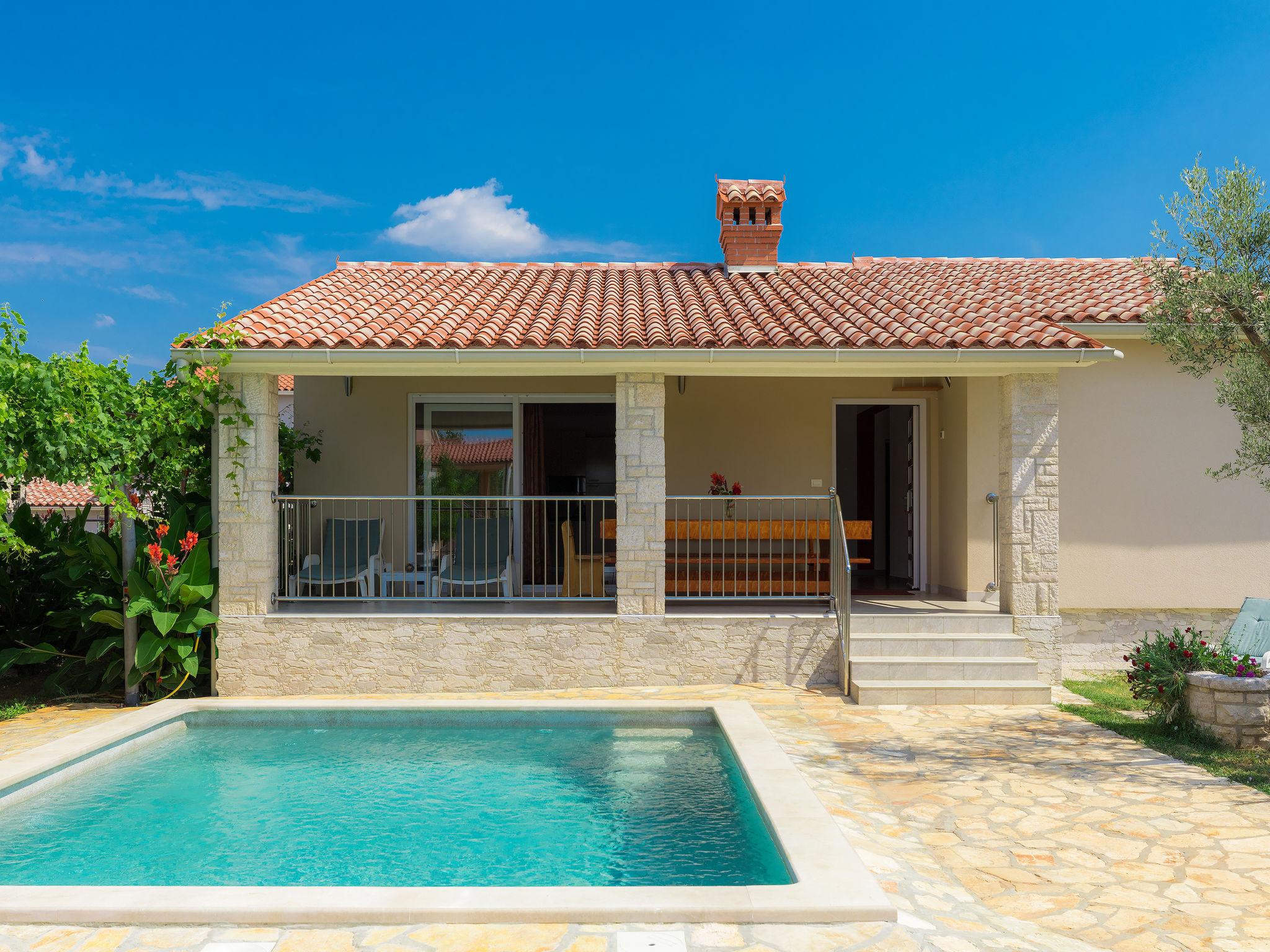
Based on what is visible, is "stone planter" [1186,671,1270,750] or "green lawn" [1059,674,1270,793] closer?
"green lawn" [1059,674,1270,793]

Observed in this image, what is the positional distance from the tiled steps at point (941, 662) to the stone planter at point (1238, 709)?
1.61m

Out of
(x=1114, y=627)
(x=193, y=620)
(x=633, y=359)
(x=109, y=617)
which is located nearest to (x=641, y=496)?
(x=633, y=359)

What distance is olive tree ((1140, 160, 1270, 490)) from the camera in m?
5.95

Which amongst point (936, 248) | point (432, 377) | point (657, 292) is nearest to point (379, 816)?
point (432, 377)

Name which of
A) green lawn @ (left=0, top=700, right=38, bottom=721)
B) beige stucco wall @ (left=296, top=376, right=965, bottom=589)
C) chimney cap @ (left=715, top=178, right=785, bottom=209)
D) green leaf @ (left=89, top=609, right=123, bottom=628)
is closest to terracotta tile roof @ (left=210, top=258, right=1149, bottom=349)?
chimney cap @ (left=715, top=178, right=785, bottom=209)

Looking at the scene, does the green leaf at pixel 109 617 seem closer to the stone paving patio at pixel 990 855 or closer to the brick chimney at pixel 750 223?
the stone paving patio at pixel 990 855

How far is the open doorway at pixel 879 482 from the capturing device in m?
12.3

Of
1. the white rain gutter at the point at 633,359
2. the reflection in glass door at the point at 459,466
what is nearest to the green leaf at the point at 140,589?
the white rain gutter at the point at 633,359

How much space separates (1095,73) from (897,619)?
515 inches

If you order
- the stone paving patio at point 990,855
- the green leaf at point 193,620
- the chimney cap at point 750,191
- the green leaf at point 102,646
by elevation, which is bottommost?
the stone paving patio at point 990,855

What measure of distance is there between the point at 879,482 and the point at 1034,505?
637 centimetres

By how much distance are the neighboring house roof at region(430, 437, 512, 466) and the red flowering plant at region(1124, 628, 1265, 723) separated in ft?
25.1

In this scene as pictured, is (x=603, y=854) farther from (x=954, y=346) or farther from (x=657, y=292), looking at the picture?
(x=657, y=292)

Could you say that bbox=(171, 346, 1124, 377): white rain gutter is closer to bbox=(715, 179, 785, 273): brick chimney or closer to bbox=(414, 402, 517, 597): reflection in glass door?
bbox=(414, 402, 517, 597): reflection in glass door
